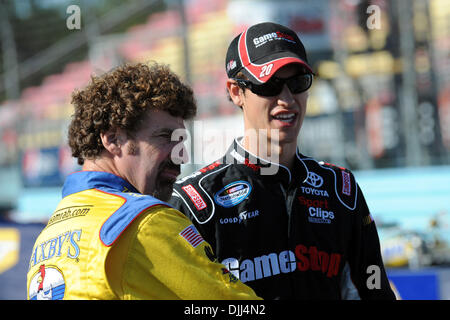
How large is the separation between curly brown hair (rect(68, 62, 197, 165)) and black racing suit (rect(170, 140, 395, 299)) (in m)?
0.39

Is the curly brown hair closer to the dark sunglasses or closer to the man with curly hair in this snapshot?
the man with curly hair

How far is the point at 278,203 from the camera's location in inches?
85.0

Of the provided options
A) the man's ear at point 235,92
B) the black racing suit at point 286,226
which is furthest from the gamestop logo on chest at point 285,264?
the man's ear at point 235,92

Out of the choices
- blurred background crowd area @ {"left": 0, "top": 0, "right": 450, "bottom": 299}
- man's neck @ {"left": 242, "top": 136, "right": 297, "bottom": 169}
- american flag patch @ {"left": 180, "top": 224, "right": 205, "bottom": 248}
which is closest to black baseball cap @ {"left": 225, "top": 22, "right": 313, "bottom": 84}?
man's neck @ {"left": 242, "top": 136, "right": 297, "bottom": 169}

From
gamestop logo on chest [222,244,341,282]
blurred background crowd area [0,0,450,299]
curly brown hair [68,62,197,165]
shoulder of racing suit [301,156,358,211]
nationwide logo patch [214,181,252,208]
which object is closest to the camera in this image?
curly brown hair [68,62,197,165]

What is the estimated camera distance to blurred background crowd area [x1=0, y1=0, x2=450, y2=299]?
6277 mm

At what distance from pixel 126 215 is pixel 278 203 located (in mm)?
848

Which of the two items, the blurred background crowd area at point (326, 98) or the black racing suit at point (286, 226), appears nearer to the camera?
the black racing suit at point (286, 226)

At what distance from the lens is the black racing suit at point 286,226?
80.5 inches

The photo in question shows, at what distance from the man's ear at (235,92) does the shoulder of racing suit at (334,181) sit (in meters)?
0.37

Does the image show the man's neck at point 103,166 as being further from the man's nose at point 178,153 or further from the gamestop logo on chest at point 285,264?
the gamestop logo on chest at point 285,264

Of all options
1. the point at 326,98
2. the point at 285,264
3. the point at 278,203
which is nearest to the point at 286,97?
the point at 278,203

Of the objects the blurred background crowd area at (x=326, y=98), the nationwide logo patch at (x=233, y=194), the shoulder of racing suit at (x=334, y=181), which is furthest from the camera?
the blurred background crowd area at (x=326, y=98)
